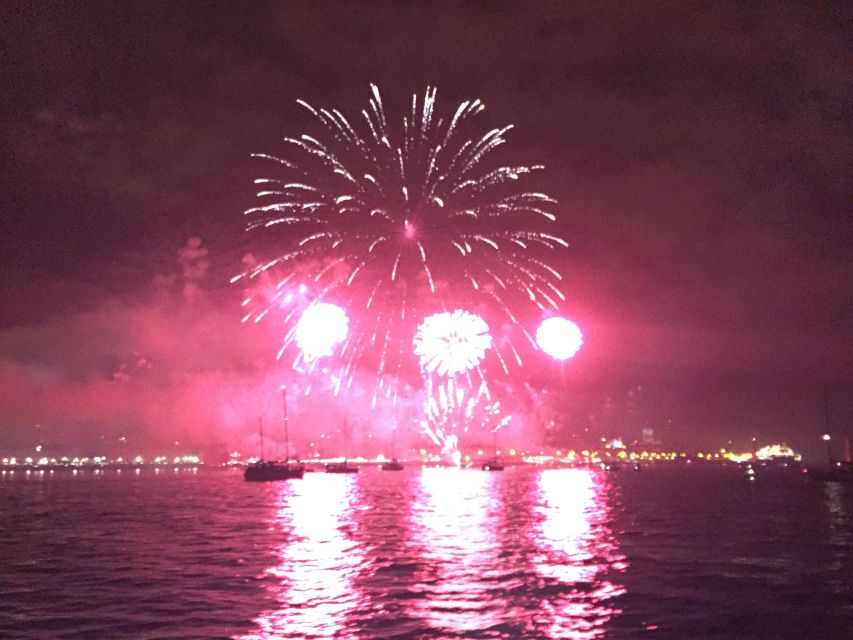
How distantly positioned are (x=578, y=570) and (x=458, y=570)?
4.86 metres

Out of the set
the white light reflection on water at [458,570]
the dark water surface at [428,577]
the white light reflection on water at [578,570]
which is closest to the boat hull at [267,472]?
the dark water surface at [428,577]

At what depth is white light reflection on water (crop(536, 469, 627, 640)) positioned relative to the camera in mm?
23958

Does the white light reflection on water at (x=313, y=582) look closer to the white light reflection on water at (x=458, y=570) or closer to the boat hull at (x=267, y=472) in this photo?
the white light reflection on water at (x=458, y=570)

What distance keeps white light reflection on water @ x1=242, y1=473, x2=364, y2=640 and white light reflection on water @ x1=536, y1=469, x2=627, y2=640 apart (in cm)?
603

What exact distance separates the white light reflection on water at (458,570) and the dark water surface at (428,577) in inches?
4.3

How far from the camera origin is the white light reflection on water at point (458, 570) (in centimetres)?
2425

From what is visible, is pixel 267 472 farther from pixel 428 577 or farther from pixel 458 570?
pixel 428 577

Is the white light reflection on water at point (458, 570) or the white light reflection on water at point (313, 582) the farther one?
the white light reflection on water at point (458, 570)

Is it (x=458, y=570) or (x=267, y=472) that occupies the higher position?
(x=267, y=472)

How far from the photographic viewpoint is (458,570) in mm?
33438

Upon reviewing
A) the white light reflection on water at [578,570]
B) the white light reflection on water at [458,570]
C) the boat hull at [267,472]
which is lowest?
the white light reflection on water at [578,570]

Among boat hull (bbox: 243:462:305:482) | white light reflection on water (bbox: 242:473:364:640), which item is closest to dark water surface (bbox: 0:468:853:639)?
white light reflection on water (bbox: 242:473:364:640)

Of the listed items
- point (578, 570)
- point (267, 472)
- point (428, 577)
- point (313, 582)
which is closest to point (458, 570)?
point (428, 577)

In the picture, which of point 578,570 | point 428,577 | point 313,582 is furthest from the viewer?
point 578,570
